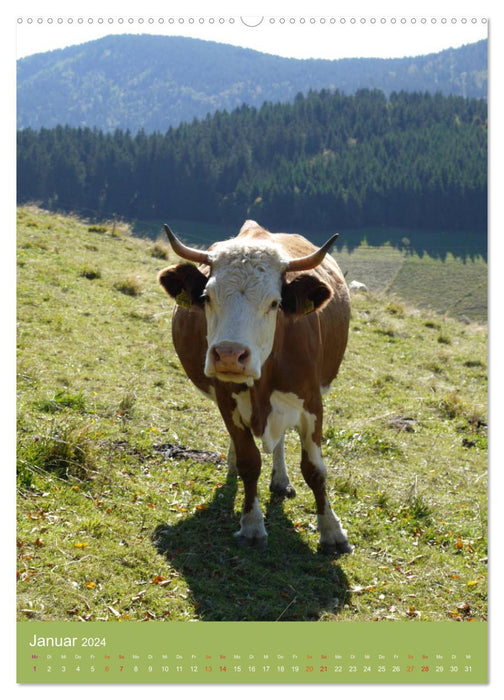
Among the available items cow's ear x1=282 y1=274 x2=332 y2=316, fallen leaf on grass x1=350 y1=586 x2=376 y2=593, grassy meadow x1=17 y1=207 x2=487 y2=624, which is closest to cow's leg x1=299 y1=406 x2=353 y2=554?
grassy meadow x1=17 y1=207 x2=487 y2=624

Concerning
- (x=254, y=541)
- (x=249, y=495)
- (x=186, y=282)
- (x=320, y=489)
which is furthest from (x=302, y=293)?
(x=254, y=541)

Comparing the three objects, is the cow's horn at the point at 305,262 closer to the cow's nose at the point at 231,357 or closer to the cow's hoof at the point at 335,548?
the cow's nose at the point at 231,357

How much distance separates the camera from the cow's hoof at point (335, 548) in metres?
6.38

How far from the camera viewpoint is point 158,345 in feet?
38.3

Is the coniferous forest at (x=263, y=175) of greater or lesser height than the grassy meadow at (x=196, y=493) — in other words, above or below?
above

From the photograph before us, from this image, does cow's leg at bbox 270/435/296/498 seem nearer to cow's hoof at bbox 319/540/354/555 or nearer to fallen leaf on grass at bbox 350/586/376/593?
cow's hoof at bbox 319/540/354/555

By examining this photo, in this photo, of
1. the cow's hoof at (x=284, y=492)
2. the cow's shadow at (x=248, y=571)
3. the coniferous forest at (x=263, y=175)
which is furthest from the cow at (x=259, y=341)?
the coniferous forest at (x=263, y=175)

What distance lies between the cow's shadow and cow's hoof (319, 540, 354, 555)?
85 mm

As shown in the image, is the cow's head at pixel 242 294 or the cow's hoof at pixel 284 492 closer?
the cow's head at pixel 242 294

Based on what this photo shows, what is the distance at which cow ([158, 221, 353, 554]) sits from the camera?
4.99 m

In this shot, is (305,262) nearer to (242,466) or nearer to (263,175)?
(242,466)

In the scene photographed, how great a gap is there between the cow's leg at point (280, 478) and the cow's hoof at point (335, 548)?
1094 millimetres

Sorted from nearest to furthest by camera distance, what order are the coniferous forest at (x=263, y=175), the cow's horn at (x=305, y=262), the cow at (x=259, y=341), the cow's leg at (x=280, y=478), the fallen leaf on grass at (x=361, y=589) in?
the cow at (x=259, y=341) → the cow's horn at (x=305, y=262) → the fallen leaf on grass at (x=361, y=589) → the cow's leg at (x=280, y=478) → the coniferous forest at (x=263, y=175)
